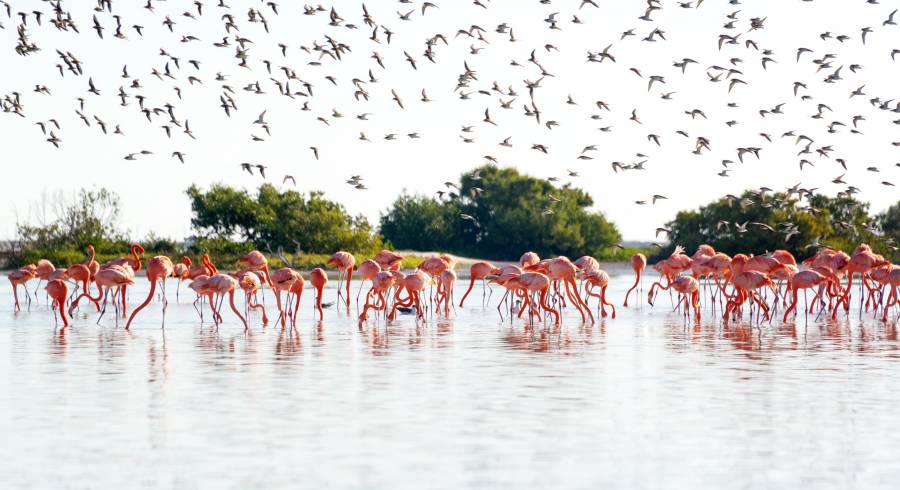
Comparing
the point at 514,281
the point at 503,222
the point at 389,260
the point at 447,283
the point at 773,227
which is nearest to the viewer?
the point at 514,281

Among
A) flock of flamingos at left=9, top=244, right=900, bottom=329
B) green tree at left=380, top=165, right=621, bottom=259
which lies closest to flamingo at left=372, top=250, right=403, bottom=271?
flock of flamingos at left=9, top=244, right=900, bottom=329

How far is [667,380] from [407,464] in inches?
221

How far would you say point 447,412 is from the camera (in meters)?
12.1

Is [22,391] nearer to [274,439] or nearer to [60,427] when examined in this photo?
[60,427]

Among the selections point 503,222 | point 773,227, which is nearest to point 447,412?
point 773,227

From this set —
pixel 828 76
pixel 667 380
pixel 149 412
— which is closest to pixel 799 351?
pixel 667 380

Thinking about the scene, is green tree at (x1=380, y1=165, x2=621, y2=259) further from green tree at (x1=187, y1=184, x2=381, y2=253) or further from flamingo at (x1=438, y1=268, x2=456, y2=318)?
flamingo at (x1=438, y1=268, x2=456, y2=318)

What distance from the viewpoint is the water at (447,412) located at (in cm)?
936

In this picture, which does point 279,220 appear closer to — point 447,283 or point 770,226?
point 770,226

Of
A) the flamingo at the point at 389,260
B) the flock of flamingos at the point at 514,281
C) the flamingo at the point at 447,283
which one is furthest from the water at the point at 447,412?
the flamingo at the point at 389,260

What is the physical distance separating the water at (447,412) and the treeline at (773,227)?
41.4m

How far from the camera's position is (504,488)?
8836 millimetres

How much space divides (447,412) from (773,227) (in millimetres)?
51579

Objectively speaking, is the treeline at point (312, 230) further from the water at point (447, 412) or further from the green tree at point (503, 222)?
the water at point (447, 412)
